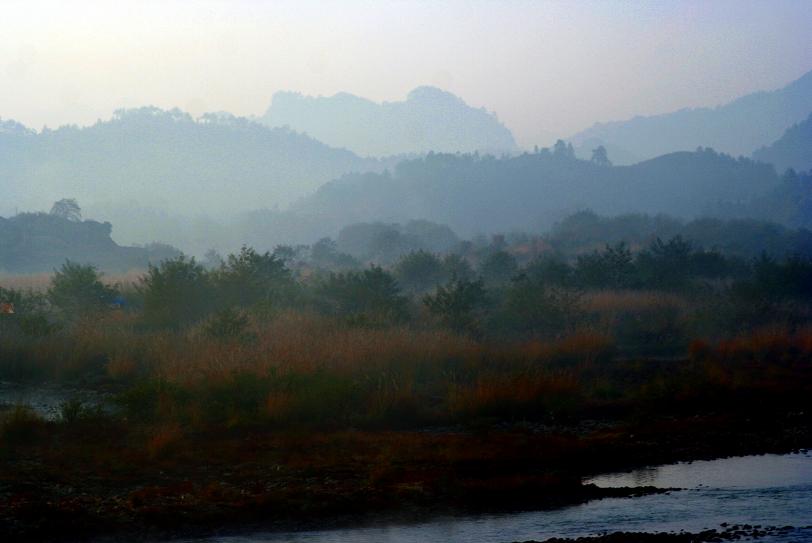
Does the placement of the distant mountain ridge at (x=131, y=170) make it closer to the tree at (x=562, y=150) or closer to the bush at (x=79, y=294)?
the tree at (x=562, y=150)

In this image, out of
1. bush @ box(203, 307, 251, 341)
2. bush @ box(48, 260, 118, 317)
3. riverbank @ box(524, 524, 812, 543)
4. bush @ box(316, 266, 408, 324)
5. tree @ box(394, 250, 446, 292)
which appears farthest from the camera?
tree @ box(394, 250, 446, 292)

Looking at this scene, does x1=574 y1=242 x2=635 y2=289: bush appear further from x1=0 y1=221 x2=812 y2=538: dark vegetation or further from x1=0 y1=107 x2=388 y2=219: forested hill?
x1=0 y1=107 x2=388 y2=219: forested hill

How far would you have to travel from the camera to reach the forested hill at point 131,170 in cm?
17150

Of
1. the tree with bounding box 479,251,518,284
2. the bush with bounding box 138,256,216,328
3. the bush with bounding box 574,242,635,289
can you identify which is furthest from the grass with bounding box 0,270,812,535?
the tree with bounding box 479,251,518,284

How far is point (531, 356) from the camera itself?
74.4ft

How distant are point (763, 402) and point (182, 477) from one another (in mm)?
11928

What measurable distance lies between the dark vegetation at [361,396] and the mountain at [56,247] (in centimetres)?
3804

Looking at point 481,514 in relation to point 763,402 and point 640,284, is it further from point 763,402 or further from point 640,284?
point 640,284

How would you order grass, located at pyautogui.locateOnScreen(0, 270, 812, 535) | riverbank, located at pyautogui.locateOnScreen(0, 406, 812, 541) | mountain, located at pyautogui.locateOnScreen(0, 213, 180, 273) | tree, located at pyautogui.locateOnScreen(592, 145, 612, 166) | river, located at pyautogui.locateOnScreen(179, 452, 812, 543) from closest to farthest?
river, located at pyautogui.locateOnScreen(179, 452, 812, 543) → riverbank, located at pyautogui.locateOnScreen(0, 406, 812, 541) → grass, located at pyautogui.locateOnScreen(0, 270, 812, 535) → mountain, located at pyautogui.locateOnScreen(0, 213, 180, 273) → tree, located at pyautogui.locateOnScreen(592, 145, 612, 166)

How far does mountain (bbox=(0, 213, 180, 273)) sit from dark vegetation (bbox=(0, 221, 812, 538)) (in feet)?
125

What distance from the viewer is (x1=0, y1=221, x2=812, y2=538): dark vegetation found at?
1336 centimetres

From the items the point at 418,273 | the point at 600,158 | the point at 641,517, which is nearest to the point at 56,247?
the point at 418,273

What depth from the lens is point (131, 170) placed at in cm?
18212

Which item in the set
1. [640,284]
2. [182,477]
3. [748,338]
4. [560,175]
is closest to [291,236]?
[560,175]
